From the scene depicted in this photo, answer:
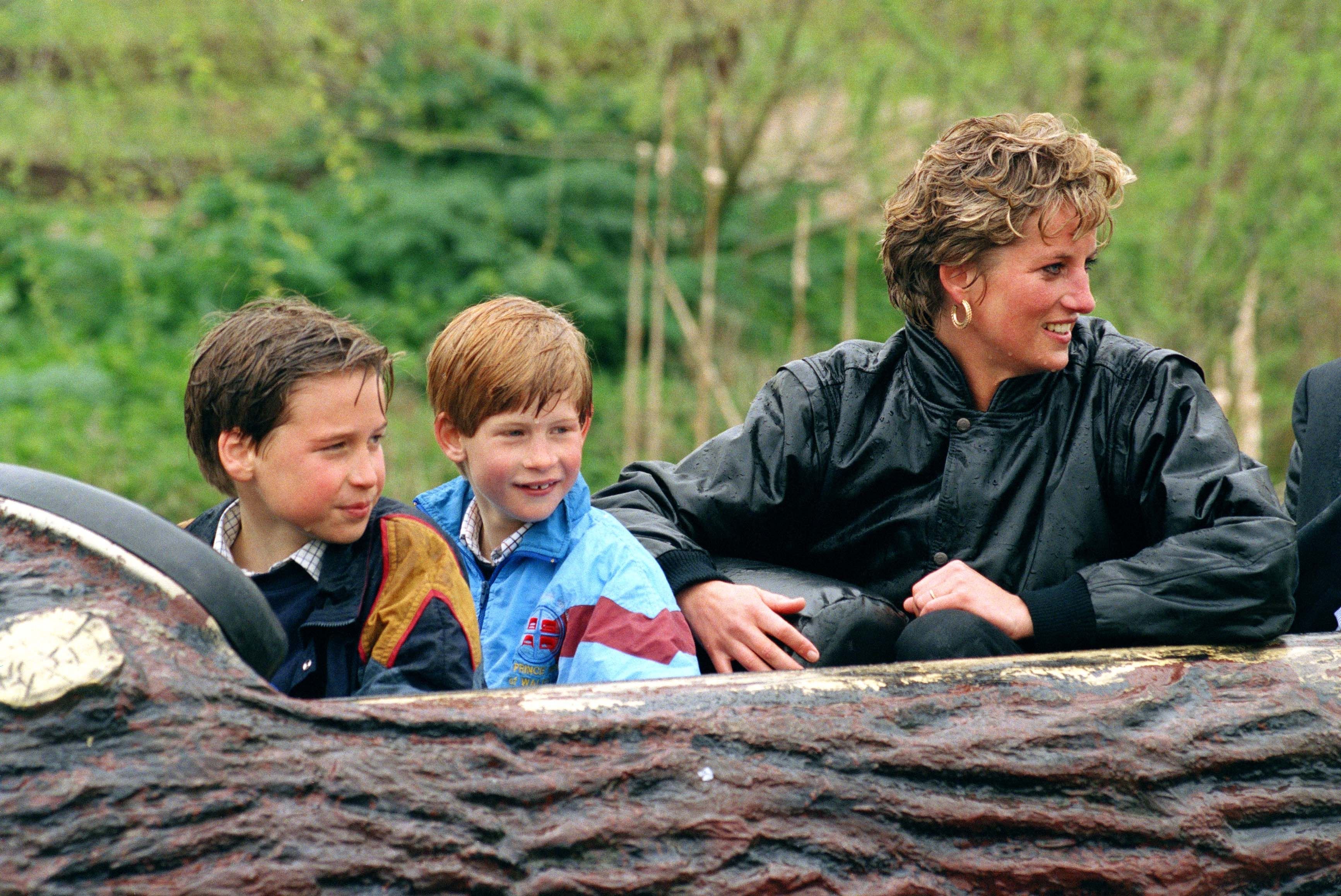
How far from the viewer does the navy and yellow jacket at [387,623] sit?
1932 mm

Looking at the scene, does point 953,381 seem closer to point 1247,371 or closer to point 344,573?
point 344,573

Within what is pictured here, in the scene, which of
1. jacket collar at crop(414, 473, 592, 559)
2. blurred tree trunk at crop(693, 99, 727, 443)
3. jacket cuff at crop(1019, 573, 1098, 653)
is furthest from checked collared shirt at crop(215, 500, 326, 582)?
→ blurred tree trunk at crop(693, 99, 727, 443)

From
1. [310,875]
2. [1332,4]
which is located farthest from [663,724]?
[1332,4]


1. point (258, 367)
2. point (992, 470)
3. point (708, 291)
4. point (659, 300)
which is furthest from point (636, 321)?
point (258, 367)

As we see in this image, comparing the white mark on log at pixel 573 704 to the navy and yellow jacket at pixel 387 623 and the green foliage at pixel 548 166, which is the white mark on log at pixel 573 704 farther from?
the green foliage at pixel 548 166

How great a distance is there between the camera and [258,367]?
203cm

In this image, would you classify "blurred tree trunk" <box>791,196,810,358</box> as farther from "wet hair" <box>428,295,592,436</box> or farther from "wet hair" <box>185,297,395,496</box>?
→ "wet hair" <box>185,297,395,496</box>

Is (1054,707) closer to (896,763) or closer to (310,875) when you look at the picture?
(896,763)

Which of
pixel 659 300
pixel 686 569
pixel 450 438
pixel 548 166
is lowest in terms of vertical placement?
pixel 686 569

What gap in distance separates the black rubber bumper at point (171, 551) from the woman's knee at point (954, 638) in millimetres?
1044

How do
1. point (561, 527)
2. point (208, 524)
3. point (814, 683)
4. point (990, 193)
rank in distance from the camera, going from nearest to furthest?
point (814, 683)
point (208, 524)
point (561, 527)
point (990, 193)

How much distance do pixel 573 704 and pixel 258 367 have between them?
0.77 metres

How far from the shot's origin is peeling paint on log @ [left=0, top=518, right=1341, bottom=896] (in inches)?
58.5

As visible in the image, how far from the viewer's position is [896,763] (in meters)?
1.72
